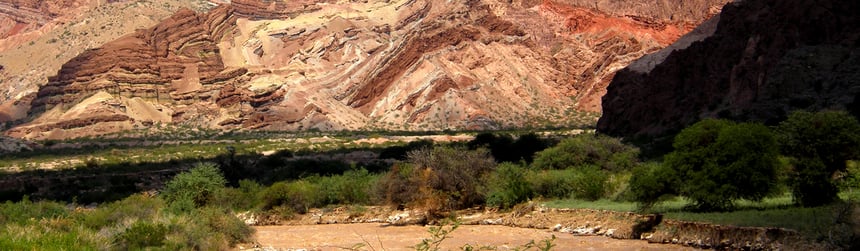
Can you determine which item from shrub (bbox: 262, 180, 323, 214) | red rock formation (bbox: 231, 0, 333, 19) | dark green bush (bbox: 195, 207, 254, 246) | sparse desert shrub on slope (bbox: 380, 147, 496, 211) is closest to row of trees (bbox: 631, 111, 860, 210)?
sparse desert shrub on slope (bbox: 380, 147, 496, 211)

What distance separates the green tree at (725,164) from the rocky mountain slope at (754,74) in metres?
24.1

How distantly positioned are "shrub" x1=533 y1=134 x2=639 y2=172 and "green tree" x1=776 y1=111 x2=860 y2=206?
17655 mm

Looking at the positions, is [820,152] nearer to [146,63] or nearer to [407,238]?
[407,238]

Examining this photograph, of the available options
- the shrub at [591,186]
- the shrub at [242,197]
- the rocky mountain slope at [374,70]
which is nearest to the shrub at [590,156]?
the shrub at [591,186]

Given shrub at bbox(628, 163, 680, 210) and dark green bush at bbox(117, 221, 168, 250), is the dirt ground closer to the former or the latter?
shrub at bbox(628, 163, 680, 210)

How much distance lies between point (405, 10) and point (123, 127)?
4873 cm

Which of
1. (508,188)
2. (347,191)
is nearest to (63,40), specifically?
(347,191)

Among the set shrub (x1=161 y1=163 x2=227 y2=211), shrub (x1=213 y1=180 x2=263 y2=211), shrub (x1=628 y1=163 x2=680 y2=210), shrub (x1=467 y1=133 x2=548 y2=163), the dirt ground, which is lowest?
shrub (x1=213 y1=180 x2=263 y2=211)

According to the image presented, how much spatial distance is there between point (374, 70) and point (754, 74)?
66.5 meters

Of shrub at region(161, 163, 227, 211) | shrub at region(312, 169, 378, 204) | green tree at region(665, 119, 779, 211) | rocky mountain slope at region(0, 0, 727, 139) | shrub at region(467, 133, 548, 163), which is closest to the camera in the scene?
green tree at region(665, 119, 779, 211)

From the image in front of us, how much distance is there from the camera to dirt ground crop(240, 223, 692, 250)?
2589 cm

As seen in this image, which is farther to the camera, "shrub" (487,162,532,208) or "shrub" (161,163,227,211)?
"shrub" (161,163,227,211)

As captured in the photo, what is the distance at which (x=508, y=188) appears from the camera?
37.0m

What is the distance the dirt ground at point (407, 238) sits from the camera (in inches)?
1019
